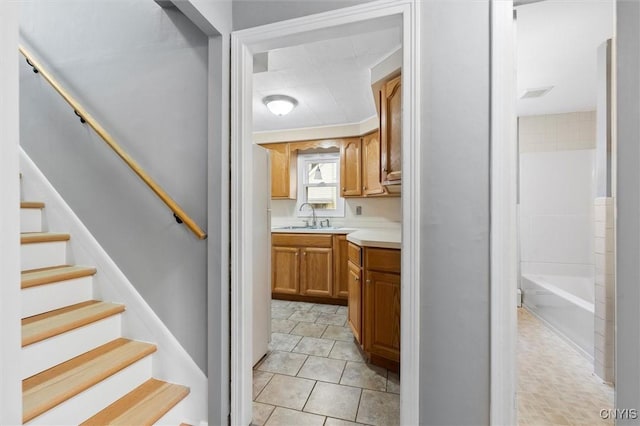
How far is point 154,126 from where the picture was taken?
156 cm

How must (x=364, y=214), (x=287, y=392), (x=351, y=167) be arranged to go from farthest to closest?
(x=364, y=214) < (x=351, y=167) < (x=287, y=392)

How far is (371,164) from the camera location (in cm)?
362

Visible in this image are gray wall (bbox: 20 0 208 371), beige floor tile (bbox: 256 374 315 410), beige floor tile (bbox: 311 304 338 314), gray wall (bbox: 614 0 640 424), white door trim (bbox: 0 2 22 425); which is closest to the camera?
white door trim (bbox: 0 2 22 425)

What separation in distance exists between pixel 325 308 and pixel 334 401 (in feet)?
5.60

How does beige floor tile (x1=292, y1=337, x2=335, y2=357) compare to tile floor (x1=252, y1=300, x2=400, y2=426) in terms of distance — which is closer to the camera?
tile floor (x1=252, y1=300, x2=400, y2=426)

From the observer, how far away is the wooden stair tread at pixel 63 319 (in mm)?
1190

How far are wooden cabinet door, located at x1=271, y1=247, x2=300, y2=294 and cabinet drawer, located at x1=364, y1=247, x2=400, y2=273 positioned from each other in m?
1.68

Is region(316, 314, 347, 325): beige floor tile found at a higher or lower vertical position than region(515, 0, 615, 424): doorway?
lower

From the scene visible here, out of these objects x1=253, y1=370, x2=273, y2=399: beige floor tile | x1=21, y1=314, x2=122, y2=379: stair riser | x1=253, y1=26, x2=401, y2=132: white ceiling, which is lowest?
x1=253, y1=370, x2=273, y2=399: beige floor tile

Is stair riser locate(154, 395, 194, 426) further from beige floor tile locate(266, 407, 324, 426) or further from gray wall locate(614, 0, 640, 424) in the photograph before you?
gray wall locate(614, 0, 640, 424)

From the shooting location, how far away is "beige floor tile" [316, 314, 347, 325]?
2877 mm

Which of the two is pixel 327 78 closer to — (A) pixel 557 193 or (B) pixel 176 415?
(B) pixel 176 415

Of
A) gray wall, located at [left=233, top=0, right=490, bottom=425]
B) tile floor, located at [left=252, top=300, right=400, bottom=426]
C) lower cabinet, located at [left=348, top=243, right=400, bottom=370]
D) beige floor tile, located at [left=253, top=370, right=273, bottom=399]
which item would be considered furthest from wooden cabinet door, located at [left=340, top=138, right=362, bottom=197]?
gray wall, located at [left=233, top=0, right=490, bottom=425]

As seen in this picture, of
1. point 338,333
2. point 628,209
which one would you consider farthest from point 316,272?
point 628,209
